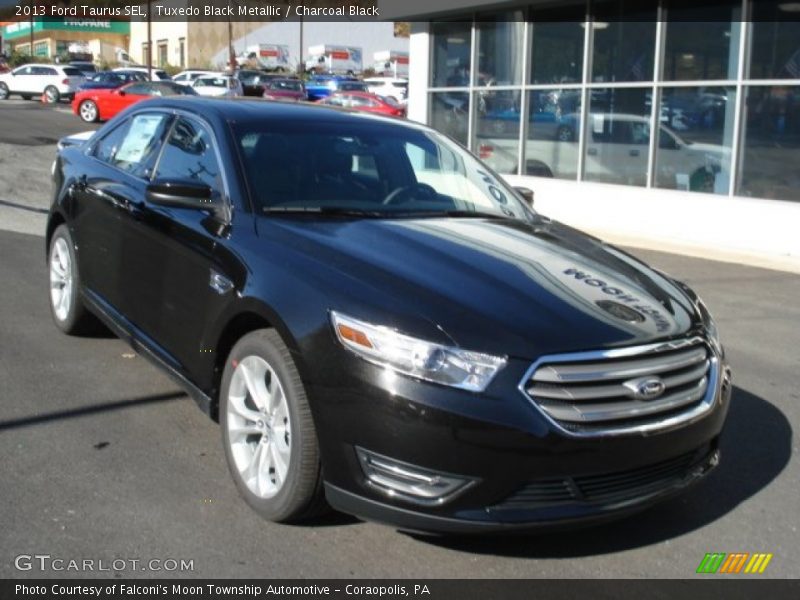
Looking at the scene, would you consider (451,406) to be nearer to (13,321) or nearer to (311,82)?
(13,321)

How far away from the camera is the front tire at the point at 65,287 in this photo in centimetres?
609

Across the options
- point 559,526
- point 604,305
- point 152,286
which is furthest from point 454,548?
point 152,286

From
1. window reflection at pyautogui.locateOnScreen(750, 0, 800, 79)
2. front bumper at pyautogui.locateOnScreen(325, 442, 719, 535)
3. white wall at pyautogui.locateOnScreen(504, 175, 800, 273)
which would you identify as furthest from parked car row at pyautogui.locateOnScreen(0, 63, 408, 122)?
front bumper at pyautogui.locateOnScreen(325, 442, 719, 535)

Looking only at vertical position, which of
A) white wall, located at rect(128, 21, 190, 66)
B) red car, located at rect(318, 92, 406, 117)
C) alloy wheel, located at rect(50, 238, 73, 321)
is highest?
white wall, located at rect(128, 21, 190, 66)

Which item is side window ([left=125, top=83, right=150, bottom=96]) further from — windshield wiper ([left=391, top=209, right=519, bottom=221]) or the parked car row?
windshield wiper ([left=391, top=209, right=519, bottom=221])

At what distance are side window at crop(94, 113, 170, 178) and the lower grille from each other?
2.99m

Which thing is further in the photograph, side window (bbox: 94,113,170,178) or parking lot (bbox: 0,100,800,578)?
side window (bbox: 94,113,170,178)

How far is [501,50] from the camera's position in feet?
50.4

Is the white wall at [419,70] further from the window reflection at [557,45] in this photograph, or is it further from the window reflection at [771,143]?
the window reflection at [771,143]

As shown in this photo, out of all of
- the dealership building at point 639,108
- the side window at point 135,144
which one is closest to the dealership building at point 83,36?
the dealership building at point 639,108

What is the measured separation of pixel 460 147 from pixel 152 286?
6.72 ft

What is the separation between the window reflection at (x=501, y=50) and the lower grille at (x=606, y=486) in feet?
40.1

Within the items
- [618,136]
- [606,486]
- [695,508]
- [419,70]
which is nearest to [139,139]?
[606,486]
